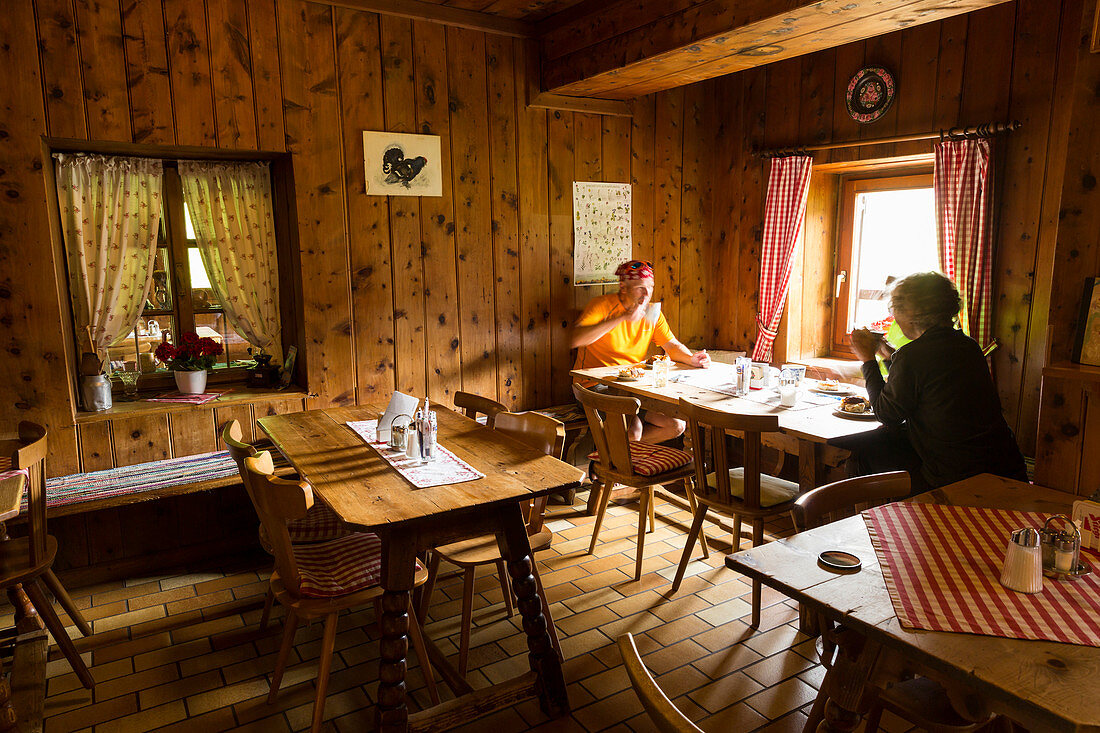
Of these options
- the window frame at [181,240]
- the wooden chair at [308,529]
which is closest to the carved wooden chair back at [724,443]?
the wooden chair at [308,529]

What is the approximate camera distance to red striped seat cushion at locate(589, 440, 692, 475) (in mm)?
3230

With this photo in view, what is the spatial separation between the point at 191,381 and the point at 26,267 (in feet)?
2.81

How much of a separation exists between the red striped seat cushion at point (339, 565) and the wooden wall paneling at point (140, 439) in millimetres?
1349

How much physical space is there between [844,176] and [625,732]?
3736mm

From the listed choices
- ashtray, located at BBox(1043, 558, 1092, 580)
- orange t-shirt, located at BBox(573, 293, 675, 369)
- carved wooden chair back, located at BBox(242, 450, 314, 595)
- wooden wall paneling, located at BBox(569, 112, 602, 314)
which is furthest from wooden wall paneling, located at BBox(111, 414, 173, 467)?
ashtray, located at BBox(1043, 558, 1092, 580)

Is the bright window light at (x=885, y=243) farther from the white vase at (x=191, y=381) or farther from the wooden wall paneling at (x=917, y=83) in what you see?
the white vase at (x=191, y=381)

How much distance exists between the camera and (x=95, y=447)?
3326 millimetres

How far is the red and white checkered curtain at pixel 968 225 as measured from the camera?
3.51m

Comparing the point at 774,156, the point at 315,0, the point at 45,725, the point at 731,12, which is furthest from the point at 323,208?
the point at 774,156

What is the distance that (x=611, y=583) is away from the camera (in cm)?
319

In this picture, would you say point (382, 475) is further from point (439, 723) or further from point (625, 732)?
point (625, 732)

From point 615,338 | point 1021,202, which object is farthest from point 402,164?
point 1021,202

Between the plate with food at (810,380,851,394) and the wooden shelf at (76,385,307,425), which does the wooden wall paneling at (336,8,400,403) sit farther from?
the plate with food at (810,380,851,394)

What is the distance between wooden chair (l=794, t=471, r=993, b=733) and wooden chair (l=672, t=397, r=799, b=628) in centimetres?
58
